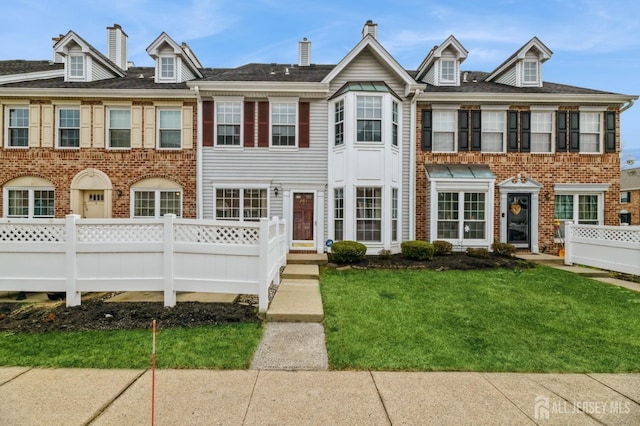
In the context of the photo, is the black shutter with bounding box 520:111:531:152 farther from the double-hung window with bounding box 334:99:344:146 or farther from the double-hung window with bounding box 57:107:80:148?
the double-hung window with bounding box 57:107:80:148

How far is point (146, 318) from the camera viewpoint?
18.4 ft

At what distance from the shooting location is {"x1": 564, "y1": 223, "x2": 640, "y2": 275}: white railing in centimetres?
932

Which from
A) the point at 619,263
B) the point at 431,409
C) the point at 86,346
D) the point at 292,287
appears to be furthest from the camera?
the point at 619,263

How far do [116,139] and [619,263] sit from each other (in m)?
17.1

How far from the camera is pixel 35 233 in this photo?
20.3 ft

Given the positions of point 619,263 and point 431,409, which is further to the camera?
point 619,263

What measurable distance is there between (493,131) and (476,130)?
70 centimetres

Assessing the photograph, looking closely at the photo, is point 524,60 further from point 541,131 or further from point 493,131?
point 493,131

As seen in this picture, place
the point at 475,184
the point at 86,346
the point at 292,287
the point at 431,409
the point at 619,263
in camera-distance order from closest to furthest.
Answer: the point at 431,409 → the point at 86,346 → the point at 292,287 → the point at 619,263 → the point at 475,184

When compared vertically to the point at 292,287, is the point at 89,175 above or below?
above

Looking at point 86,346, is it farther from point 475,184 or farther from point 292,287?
point 475,184

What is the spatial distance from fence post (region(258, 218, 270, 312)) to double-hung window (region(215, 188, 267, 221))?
667 cm

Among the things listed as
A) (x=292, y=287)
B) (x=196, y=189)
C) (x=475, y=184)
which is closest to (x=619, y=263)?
(x=475, y=184)

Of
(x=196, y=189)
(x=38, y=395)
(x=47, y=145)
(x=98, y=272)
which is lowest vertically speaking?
(x=38, y=395)
